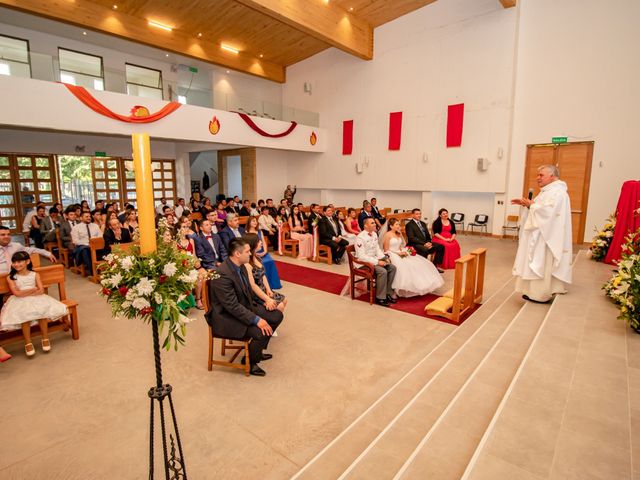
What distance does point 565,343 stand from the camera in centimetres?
315

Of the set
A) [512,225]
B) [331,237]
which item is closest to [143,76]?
[331,237]

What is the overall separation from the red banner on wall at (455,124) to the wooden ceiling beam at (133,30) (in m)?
8.37

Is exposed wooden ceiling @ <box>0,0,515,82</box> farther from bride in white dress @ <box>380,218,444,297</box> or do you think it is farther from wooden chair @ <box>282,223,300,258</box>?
bride in white dress @ <box>380,218,444,297</box>

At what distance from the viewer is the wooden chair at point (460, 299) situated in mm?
4574

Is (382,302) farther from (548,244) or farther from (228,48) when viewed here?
(228,48)

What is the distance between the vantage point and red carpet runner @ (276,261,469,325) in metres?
5.21

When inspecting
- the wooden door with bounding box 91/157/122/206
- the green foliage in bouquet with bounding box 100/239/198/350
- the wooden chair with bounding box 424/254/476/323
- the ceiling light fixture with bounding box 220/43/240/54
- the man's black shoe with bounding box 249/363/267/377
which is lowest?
the man's black shoe with bounding box 249/363/267/377

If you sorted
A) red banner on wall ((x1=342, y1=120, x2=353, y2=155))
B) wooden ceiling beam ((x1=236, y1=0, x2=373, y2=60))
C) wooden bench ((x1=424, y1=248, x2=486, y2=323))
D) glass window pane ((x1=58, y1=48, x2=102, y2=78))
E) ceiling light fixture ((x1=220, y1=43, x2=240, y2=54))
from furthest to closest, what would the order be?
red banner on wall ((x1=342, y1=120, x2=353, y2=155)) < ceiling light fixture ((x1=220, y1=43, x2=240, y2=54)) < glass window pane ((x1=58, y1=48, x2=102, y2=78)) < wooden ceiling beam ((x1=236, y1=0, x2=373, y2=60)) < wooden bench ((x1=424, y1=248, x2=486, y2=323))

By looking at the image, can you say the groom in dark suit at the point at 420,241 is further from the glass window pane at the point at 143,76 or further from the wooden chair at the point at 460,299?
the glass window pane at the point at 143,76

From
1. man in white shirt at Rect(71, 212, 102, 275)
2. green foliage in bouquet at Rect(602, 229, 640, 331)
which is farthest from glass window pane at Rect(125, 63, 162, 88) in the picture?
green foliage in bouquet at Rect(602, 229, 640, 331)

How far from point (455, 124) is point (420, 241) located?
6223 millimetres

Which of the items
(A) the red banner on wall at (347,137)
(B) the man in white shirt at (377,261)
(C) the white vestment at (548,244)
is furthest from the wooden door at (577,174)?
(A) the red banner on wall at (347,137)

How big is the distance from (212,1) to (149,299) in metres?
12.2

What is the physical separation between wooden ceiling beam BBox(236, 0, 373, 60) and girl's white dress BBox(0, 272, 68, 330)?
7.72 m
